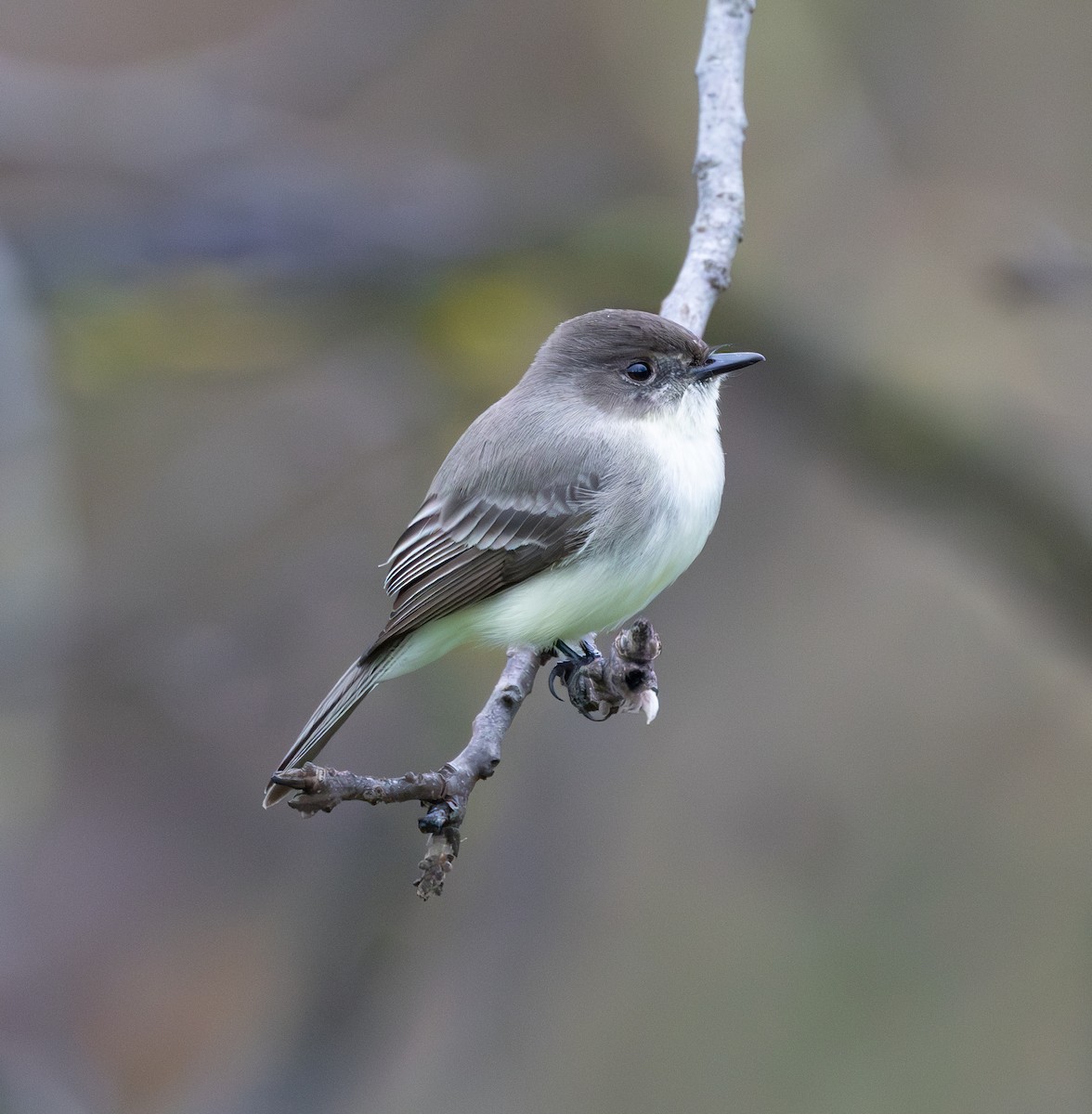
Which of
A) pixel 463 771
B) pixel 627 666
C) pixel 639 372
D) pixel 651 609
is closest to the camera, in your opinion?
pixel 463 771

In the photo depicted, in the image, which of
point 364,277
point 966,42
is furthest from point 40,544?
point 966,42

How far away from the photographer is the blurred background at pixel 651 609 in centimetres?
534

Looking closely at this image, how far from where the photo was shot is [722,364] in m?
3.56

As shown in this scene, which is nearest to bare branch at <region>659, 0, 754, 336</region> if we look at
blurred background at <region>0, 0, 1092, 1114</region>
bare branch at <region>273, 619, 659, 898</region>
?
bare branch at <region>273, 619, 659, 898</region>

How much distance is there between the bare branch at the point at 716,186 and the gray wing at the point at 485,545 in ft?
2.02

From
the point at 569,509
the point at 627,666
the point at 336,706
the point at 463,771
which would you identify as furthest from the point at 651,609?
the point at 463,771

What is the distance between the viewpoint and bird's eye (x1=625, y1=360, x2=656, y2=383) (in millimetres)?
3633

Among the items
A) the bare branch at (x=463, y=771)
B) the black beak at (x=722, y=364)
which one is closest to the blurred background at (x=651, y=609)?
the black beak at (x=722, y=364)

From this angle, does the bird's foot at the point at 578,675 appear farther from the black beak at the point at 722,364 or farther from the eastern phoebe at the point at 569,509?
the black beak at the point at 722,364

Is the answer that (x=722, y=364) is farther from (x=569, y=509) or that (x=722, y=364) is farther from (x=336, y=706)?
(x=336, y=706)

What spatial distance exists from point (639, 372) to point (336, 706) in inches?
47.0

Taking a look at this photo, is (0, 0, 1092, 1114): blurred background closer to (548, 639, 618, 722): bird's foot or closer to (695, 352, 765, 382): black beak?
(548, 639, 618, 722): bird's foot

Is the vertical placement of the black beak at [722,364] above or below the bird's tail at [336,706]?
above

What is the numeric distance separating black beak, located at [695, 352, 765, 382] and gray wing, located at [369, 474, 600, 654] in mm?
417
